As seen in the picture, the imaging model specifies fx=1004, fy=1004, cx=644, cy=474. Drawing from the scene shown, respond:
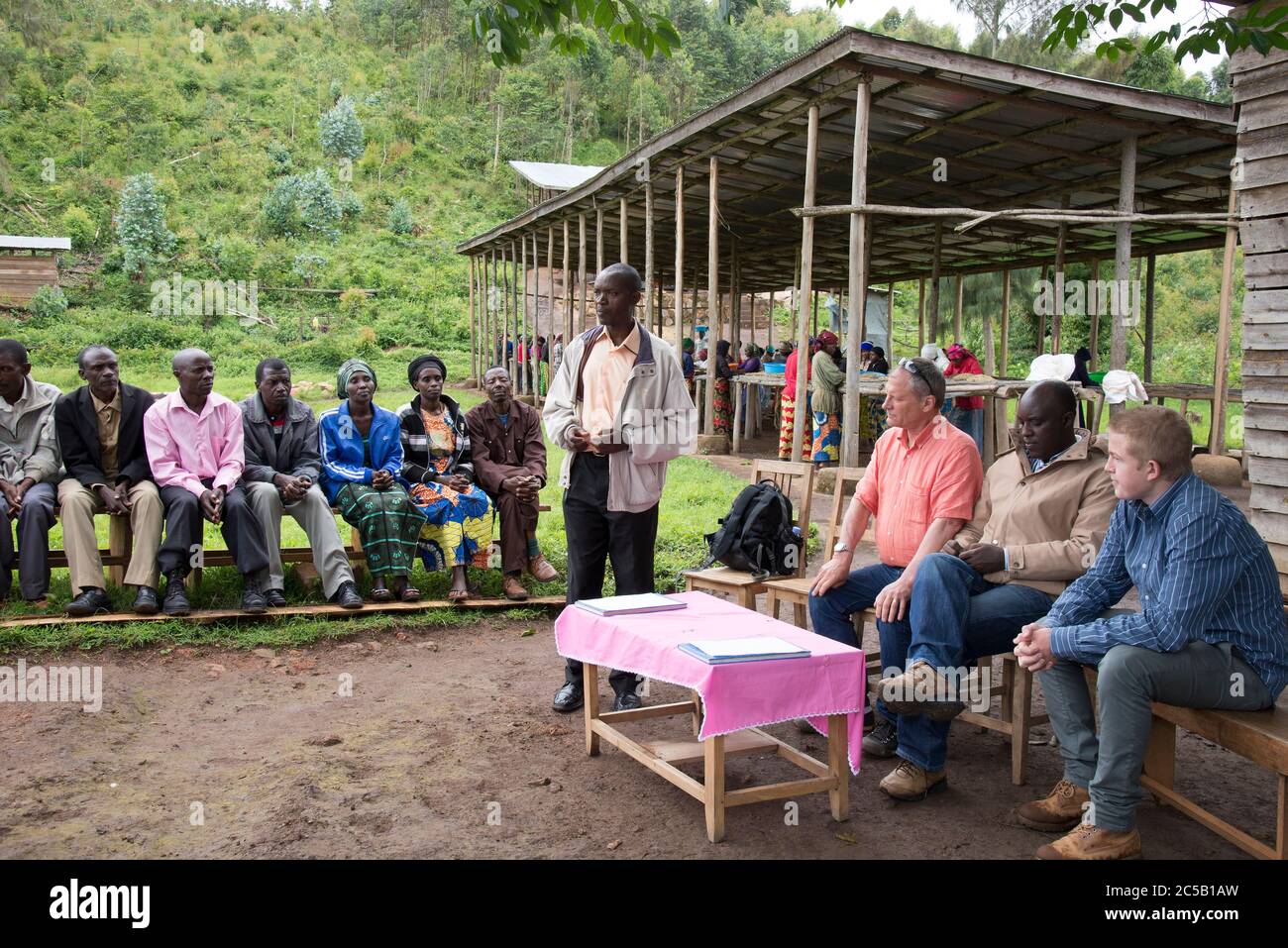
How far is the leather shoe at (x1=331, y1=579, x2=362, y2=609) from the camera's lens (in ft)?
20.0

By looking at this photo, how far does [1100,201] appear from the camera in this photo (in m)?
14.5

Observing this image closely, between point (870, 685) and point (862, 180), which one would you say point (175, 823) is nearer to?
point (870, 685)

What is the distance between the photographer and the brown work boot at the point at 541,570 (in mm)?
6910

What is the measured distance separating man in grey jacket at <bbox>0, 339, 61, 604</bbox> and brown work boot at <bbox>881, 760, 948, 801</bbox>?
4733 mm

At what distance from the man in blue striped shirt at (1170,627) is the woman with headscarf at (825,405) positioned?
28.1 ft

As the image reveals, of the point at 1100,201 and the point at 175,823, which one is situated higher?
the point at 1100,201

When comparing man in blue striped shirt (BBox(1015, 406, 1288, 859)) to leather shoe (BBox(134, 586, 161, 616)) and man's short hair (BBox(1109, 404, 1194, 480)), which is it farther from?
leather shoe (BBox(134, 586, 161, 616))

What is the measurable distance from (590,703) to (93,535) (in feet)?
11.1

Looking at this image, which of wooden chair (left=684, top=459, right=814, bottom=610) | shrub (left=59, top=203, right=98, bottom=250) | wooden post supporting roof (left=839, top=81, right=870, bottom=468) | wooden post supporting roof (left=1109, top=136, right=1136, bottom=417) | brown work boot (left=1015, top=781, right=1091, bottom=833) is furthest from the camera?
shrub (left=59, top=203, right=98, bottom=250)

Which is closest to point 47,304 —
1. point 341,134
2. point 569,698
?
point 341,134

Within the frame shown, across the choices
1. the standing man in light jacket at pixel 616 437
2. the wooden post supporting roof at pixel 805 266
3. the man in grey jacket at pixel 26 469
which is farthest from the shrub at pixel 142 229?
the standing man in light jacket at pixel 616 437

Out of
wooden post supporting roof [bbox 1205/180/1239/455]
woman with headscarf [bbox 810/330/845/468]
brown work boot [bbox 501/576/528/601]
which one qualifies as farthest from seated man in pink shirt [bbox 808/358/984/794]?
wooden post supporting roof [bbox 1205/180/1239/455]
